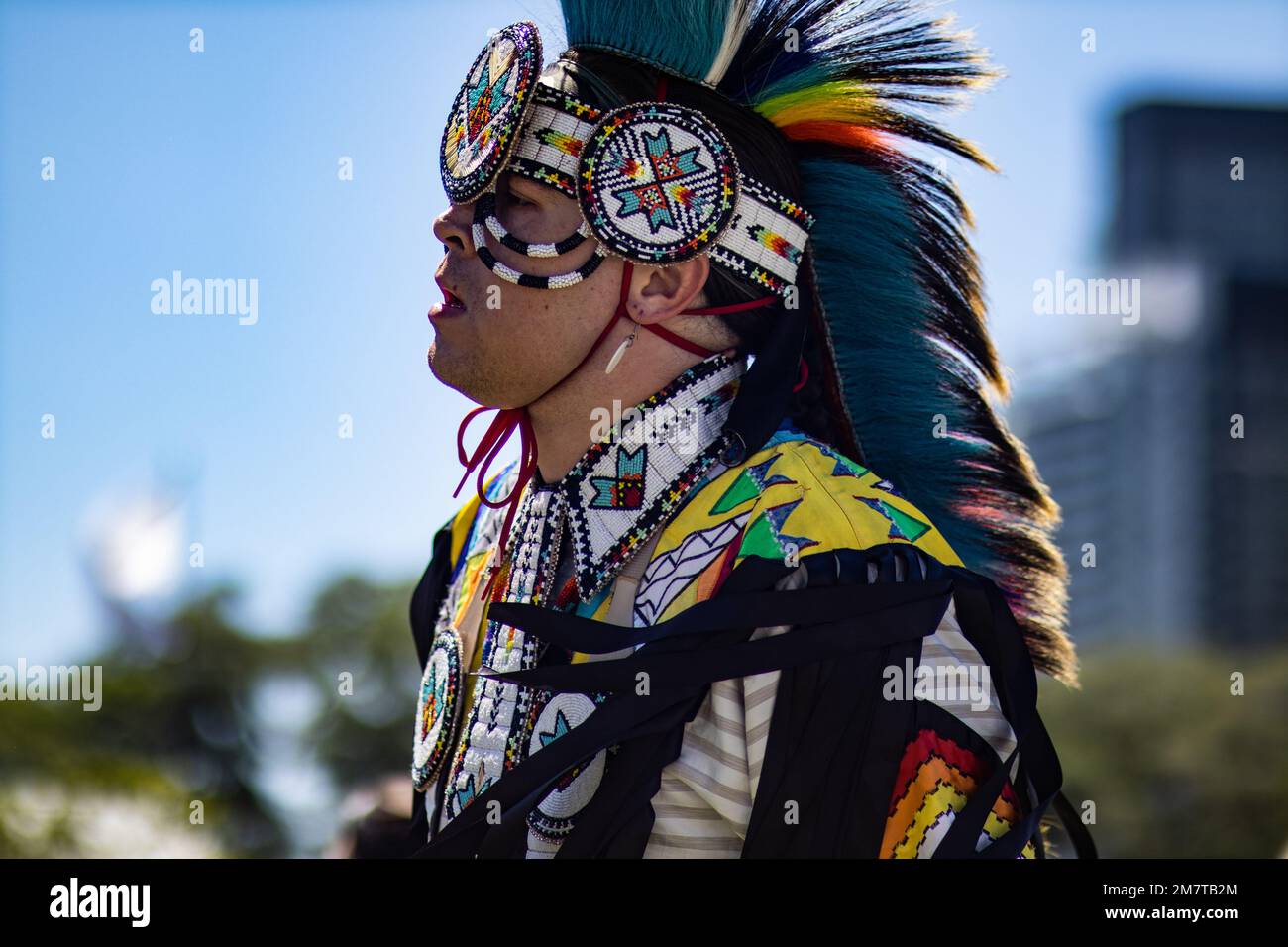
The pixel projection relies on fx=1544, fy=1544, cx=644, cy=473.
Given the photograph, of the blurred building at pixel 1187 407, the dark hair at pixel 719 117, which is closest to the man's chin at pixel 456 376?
the dark hair at pixel 719 117

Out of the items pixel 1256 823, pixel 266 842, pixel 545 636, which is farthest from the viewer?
pixel 1256 823

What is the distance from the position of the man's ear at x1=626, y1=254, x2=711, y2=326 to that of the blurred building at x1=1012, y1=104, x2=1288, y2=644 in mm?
27789

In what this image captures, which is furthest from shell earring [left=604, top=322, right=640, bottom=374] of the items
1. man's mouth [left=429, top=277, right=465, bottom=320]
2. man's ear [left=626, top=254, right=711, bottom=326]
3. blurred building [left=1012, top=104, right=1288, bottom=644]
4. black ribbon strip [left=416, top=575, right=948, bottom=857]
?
blurred building [left=1012, top=104, right=1288, bottom=644]

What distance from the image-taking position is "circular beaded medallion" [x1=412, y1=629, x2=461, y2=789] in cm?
291

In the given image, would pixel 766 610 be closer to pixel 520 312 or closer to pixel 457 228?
pixel 520 312

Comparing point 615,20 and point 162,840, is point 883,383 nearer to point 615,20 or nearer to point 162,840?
point 615,20

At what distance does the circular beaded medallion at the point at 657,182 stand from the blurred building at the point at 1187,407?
1097 inches

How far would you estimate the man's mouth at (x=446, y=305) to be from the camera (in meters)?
2.80

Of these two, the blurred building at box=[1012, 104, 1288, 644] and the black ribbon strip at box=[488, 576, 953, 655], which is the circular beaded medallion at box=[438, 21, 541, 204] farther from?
the blurred building at box=[1012, 104, 1288, 644]

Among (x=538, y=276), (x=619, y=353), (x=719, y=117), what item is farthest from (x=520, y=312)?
(x=719, y=117)

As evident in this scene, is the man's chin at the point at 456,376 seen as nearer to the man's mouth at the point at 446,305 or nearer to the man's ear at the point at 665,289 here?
the man's mouth at the point at 446,305
